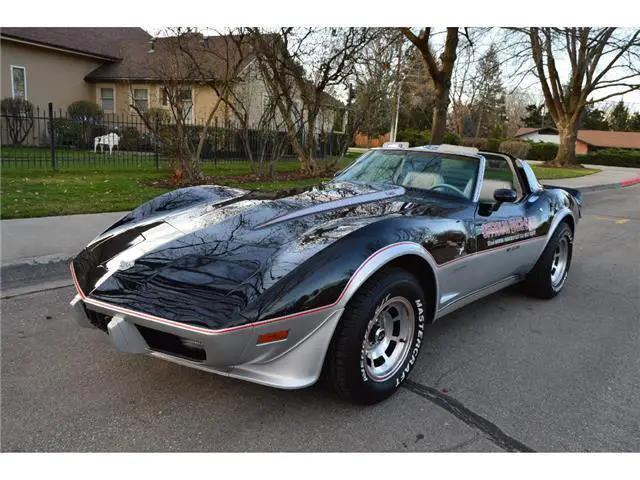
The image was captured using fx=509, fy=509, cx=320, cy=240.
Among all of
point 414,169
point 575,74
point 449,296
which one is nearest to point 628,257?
point 414,169

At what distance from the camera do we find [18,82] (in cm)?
2108

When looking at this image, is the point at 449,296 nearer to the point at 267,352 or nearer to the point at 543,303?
the point at 267,352

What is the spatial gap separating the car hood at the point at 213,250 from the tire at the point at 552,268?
182 cm

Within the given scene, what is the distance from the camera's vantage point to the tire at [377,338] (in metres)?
2.68

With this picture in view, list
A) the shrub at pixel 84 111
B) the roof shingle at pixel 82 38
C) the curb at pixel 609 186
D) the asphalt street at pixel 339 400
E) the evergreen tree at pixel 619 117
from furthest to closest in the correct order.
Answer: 1. the evergreen tree at pixel 619 117
2. the shrub at pixel 84 111
3. the roof shingle at pixel 82 38
4. the curb at pixel 609 186
5. the asphalt street at pixel 339 400

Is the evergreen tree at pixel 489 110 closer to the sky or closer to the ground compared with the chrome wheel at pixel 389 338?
closer to the sky

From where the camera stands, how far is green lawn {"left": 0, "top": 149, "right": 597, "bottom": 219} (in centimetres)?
758

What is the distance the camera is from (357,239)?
2.80 m

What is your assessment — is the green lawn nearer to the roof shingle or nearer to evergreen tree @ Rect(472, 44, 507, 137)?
the roof shingle

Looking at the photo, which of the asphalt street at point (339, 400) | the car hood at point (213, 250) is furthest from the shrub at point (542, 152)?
the car hood at point (213, 250)

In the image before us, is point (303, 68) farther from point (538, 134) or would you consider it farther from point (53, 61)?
point (538, 134)

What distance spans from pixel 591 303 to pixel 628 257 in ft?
8.99

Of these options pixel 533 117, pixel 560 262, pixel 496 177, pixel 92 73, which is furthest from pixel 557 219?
pixel 533 117

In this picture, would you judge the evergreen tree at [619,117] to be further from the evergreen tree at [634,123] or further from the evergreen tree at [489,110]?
the evergreen tree at [489,110]
